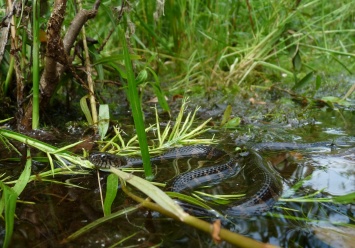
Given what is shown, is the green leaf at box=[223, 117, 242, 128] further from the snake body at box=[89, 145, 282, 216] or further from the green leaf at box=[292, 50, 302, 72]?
the green leaf at box=[292, 50, 302, 72]

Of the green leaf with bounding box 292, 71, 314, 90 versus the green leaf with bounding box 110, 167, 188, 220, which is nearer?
the green leaf with bounding box 110, 167, 188, 220

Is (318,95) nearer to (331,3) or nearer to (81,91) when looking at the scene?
(331,3)

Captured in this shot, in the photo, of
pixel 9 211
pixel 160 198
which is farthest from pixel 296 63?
pixel 9 211

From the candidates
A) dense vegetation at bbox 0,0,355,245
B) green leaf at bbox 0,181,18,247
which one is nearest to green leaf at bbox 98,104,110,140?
dense vegetation at bbox 0,0,355,245

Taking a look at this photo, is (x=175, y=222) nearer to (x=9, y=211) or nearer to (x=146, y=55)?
(x=9, y=211)

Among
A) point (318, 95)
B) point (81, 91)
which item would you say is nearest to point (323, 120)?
point (318, 95)

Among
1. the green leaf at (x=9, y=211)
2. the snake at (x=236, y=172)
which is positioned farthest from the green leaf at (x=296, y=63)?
the green leaf at (x=9, y=211)

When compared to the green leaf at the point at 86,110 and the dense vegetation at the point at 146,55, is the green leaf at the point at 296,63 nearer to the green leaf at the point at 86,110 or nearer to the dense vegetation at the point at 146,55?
the dense vegetation at the point at 146,55
